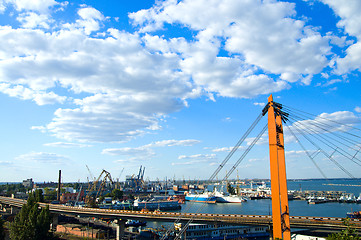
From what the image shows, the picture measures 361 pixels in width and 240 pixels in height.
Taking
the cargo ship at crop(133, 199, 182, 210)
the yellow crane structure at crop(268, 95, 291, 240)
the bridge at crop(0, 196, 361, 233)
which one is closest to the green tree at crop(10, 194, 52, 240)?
the bridge at crop(0, 196, 361, 233)

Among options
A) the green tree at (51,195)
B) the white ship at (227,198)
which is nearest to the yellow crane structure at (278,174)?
the white ship at (227,198)

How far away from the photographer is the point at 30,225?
31.0 m

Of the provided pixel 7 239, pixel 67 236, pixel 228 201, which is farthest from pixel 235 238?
pixel 228 201

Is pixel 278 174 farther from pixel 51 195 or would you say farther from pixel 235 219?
pixel 51 195

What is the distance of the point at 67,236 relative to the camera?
41281 millimetres

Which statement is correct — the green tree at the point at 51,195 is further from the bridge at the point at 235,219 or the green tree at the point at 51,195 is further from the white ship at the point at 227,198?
the white ship at the point at 227,198

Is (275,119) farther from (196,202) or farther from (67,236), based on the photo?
(196,202)

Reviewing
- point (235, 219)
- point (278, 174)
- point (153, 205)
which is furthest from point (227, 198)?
point (278, 174)

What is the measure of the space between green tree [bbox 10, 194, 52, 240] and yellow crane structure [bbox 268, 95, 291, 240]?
28099 mm

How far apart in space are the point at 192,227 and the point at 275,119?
3016 cm

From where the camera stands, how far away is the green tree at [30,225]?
1209 inches

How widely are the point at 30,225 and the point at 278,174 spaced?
29.7 m

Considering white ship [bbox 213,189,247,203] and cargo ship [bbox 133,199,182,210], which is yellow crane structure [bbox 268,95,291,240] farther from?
white ship [bbox 213,189,247,203]

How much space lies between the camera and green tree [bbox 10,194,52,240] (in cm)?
3070
